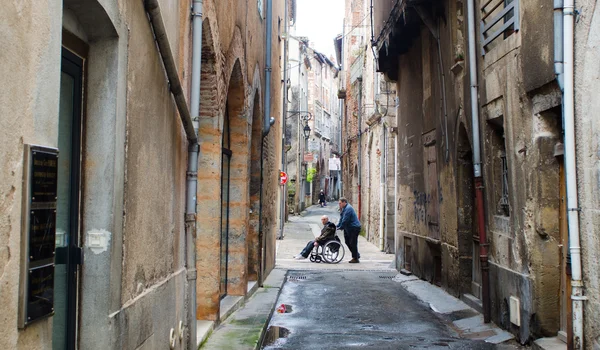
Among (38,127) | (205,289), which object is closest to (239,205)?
(205,289)

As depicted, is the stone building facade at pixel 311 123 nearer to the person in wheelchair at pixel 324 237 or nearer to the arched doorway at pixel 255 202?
the person in wheelchair at pixel 324 237

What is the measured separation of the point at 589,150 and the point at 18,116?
4.54 metres

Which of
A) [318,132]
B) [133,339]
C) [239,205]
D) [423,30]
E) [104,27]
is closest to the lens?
[104,27]

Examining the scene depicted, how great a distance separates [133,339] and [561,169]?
4.52 m

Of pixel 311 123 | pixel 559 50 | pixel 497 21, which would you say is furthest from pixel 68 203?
pixel 311 123

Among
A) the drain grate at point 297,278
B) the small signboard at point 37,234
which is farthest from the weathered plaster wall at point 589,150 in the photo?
the drain grate at point 297,278

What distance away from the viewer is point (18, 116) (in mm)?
2514

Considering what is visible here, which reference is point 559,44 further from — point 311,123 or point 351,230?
point 311,123

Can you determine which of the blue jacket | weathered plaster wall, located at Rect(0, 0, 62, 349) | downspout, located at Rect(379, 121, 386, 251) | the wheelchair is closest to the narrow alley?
weathered plaster wall, located at Rect(0, 0, 62, 349)

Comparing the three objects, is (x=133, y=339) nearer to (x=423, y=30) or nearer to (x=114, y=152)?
(x=114, y=152)

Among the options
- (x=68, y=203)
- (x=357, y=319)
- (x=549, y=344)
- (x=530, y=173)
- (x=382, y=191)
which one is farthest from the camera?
(x=382, y=191)

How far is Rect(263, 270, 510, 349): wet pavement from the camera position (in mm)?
7547

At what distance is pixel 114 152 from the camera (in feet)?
12.5

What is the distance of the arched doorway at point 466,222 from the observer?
10023 mm
